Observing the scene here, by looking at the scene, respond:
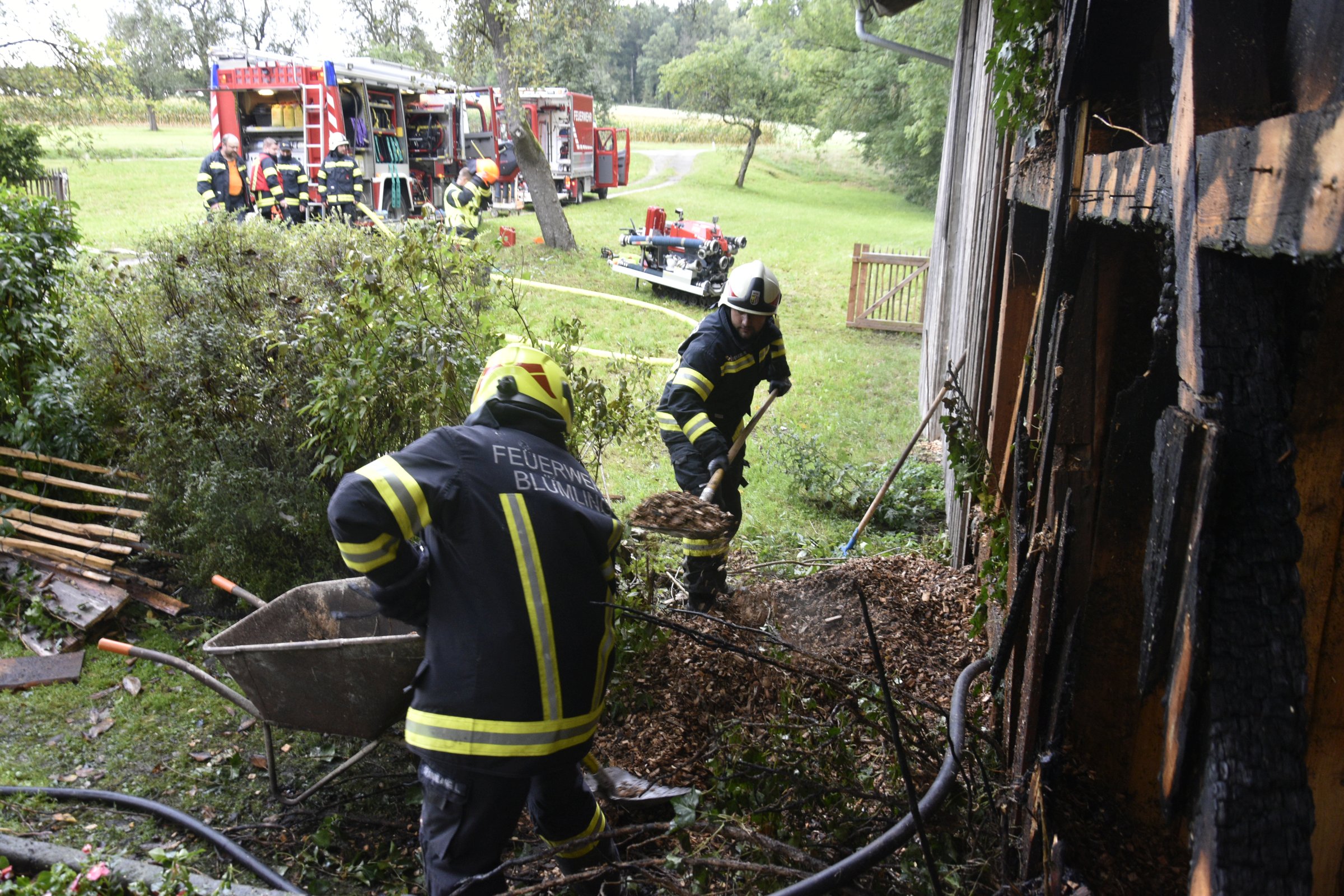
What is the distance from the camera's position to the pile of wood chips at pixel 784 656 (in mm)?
4066

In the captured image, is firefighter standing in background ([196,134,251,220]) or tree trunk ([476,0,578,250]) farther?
tree trunk ([476,0,578,250])

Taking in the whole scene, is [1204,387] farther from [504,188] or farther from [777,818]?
[504,188]

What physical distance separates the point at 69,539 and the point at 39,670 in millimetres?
950

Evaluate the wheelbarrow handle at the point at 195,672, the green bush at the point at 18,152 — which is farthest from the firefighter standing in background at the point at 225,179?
the wheelbarrow handle at the point at 195,672

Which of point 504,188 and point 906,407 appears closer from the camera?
point 906,407

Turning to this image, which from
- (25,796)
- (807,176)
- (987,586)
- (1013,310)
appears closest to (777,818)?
(987,586)

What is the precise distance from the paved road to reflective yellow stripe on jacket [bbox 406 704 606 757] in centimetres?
2864

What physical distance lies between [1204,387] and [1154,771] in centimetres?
160

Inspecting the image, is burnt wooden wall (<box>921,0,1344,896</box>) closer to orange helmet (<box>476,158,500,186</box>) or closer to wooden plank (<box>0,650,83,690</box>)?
wooden plank (<box>0,650,83,690</box>)

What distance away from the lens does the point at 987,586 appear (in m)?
3.52

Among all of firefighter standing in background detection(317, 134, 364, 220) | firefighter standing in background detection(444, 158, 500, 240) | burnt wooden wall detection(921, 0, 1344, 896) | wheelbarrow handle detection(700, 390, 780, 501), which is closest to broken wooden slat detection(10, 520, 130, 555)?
wheelbarrow handle detection(700, 390, 780, 501)

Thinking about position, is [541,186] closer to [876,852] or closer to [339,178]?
[339,178]

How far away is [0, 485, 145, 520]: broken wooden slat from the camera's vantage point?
572 centimetres

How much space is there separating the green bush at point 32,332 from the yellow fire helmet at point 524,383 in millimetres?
4501
